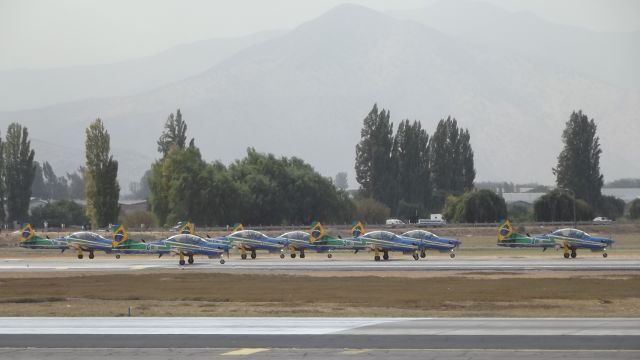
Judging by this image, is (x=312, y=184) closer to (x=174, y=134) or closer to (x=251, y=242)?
(x=174, y=134)

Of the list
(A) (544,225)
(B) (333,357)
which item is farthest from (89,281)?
(A) (544,225)

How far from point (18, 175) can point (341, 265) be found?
90517 mm

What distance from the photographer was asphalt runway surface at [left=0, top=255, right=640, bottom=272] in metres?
67.5

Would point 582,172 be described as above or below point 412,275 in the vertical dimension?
above

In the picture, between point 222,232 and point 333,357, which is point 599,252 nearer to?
point 222,232

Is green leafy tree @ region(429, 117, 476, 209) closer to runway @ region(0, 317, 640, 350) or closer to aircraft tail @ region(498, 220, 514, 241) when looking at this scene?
aircraft tail @ region(498, 220, 514, 241)

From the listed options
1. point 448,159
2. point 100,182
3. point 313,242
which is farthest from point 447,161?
point 313,242

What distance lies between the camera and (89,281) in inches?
2419

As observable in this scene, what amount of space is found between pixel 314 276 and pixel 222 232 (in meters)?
62.3

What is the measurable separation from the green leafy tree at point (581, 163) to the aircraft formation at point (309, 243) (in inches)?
2736

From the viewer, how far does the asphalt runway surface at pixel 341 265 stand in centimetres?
6750

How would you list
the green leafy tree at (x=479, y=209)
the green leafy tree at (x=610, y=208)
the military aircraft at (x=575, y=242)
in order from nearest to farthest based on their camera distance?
the military aircraft at (x=575, y=242), the green leafy tree at (x=479, y=209), the green leafy tree at (x=610, y=208)

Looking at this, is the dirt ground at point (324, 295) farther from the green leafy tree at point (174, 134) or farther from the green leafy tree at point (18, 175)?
the green leafy tree at point (174, 134)

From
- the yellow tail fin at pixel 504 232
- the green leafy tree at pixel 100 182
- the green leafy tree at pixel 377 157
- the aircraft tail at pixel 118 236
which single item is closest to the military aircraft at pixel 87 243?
the aircraft tail at pixel 118 236
